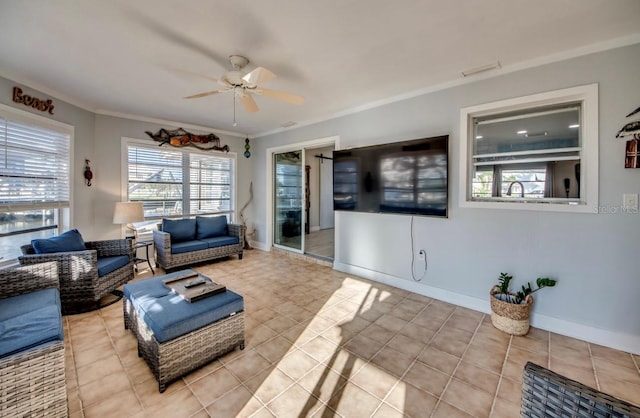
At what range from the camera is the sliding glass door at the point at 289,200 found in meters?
5.43

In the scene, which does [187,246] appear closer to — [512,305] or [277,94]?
[277,94]

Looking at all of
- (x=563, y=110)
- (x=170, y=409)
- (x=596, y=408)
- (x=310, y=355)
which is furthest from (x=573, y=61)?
(x=170, y=409)

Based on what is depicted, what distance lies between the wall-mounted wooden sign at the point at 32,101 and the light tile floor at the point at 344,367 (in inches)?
104

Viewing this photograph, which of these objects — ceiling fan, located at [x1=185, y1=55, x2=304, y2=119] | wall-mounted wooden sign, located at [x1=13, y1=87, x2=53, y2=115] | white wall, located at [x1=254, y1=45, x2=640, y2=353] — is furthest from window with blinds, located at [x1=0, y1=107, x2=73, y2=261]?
white wall, located at [x1=254, y1=45, x2=640, y2=353]

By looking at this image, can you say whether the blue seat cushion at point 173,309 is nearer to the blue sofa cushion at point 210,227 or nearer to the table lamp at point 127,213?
the table lamp at point 127,213

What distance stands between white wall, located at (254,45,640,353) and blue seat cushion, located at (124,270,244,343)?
2.46 m

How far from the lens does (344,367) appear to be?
2055mm

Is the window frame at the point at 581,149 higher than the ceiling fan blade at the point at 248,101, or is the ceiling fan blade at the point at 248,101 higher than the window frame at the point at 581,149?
the ceiling fan blade at the point at 248,101

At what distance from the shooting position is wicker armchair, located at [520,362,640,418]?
71 centimetres

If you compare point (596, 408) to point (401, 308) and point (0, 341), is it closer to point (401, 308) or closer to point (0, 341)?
point (401, 308)

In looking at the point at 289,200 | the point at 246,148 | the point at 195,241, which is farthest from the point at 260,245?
the point at 246,148

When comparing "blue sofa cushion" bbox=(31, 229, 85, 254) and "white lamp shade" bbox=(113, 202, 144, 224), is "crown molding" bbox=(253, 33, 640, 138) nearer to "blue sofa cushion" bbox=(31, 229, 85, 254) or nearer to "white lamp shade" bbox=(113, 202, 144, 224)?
"white lamp shade" bbox=(113, 202, 144, 224)

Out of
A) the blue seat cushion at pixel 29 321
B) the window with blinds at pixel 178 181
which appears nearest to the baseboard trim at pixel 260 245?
the window with blinds at pixel 178 181

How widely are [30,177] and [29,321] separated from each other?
2.52 m
